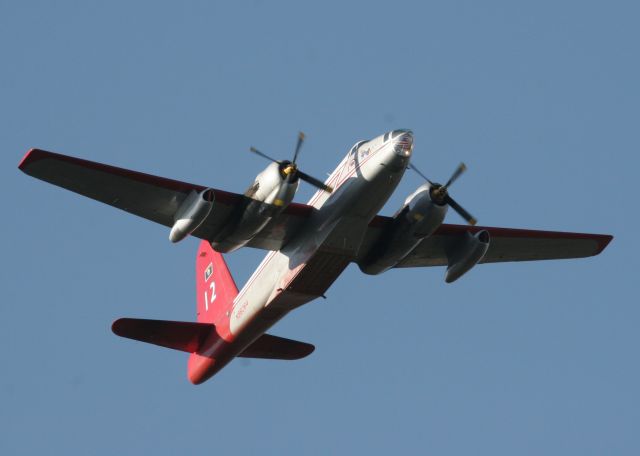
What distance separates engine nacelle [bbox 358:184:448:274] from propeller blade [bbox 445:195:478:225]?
0.20m

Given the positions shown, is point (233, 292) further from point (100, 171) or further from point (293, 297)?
point (100, 171)

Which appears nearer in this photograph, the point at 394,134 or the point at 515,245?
the point at 394,134

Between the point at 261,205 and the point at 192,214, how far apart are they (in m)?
1.87

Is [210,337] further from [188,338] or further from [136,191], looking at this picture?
[136,191]

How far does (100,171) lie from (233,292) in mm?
8428

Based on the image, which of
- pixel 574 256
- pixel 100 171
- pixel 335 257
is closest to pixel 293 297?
pixel 335 257

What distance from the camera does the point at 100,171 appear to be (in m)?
31.0

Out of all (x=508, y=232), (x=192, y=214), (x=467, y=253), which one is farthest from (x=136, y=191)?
(x=508, y=232)

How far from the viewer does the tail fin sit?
124 ft

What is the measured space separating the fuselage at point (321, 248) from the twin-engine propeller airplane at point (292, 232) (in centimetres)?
3

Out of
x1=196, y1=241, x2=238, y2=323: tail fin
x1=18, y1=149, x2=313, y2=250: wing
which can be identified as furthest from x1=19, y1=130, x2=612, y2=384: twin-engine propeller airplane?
x1=196, y1=241, x2=238, y2=323: tail fin

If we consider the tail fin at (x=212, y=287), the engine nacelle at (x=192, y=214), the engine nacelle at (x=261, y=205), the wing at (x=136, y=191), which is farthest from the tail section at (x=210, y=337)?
the engine nacelle at (x=192, y=214)

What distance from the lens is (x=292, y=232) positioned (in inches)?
1304

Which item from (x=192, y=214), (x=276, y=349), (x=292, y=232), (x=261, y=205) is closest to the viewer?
(x=192, y=214)
